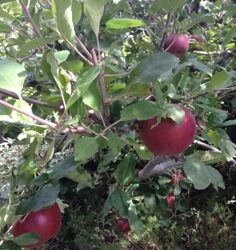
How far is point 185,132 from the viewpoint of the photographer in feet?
2.58

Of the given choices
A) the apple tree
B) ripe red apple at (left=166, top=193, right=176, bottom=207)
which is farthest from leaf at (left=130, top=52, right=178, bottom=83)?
ripe red apple at (left=166, top=193, right=176, bottom=207)

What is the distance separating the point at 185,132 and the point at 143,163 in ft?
1.89

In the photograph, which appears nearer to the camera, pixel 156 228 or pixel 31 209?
pixel 31 209

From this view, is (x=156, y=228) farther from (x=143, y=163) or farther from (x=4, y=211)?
(x=4, y=211)

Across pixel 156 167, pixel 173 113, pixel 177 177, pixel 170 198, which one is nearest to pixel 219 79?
pixel 173 113

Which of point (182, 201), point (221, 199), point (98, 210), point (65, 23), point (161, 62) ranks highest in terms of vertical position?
point (65, 23)

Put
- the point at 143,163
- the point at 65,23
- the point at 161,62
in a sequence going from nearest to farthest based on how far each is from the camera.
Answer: the point at 65,23 → the point at 161,62 → the point at 143,163

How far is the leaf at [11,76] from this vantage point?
0.73 m

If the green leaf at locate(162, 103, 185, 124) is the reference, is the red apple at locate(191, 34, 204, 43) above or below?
below

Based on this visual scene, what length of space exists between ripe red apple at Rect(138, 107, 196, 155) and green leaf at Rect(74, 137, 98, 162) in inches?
4.1

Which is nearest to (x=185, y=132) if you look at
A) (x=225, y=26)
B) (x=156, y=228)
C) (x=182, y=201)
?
(x=225, y=26)

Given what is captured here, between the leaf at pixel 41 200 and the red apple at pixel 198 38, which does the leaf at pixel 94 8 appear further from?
the red apple at pixel 198 38

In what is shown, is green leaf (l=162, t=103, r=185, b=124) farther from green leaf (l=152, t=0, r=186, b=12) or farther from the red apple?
the red apple

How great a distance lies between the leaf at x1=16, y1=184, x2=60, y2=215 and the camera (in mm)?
952
